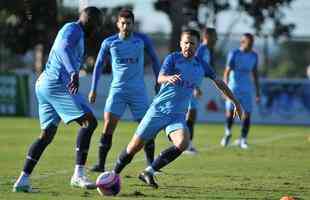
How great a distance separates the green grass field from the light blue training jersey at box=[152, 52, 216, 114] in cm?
104

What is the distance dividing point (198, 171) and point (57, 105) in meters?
3.69

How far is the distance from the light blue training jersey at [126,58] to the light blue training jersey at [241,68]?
611cm

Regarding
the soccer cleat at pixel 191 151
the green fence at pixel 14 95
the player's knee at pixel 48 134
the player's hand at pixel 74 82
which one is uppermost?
the player's hand at pixel 74 82

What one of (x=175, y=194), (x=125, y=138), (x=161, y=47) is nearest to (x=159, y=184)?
(x=175, y=194)

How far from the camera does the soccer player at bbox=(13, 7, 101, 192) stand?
11445mm

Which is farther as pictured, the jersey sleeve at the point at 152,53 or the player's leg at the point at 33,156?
the jersey sleeve at the point at 152,53

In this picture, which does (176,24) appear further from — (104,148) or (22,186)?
(22,186)

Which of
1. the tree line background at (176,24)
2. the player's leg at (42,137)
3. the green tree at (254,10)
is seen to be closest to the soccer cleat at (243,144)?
the player's leg at (42,137)

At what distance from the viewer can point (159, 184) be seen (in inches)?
495

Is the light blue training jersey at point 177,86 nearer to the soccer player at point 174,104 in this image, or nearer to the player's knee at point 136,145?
the soccer player at point 174,104

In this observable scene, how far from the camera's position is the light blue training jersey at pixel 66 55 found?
11320 millimetres

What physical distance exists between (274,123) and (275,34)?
1401 cm

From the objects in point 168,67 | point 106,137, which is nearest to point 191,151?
point 106,137

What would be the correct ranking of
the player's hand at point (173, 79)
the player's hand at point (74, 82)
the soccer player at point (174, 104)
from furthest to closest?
1. the soccer player at point (174, 104)
2. the player's hand at point (173, 79)
3. the player's hand at point (74, 82)
